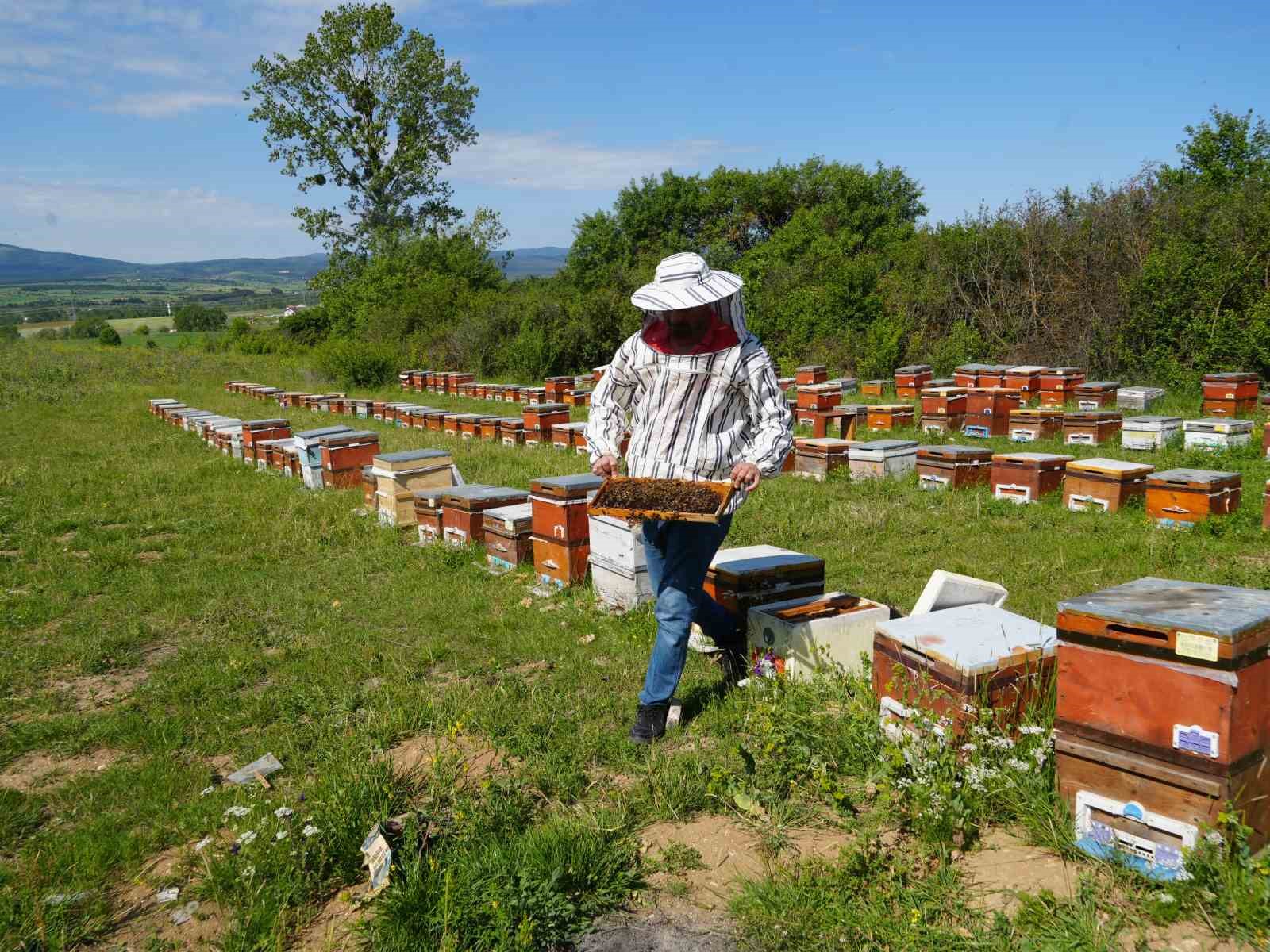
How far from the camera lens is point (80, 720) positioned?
173 inches

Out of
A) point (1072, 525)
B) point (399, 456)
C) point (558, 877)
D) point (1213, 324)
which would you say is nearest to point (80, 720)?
point (558, 877)

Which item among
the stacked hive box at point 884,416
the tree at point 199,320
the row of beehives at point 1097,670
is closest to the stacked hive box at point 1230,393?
the stacked hive box at point 884,416

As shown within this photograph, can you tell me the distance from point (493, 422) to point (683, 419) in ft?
35.9

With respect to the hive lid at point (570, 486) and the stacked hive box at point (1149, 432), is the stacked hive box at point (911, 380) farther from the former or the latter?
the hive lid at point (570, 486)

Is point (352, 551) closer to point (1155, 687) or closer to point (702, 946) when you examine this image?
point (702, 946)

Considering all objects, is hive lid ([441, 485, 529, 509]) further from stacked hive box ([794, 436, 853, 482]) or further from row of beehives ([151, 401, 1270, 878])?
stacked hive box ([794, 436, 853, 482])

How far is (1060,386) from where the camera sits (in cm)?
1406

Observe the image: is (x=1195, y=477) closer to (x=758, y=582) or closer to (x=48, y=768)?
(x=758, y=582)

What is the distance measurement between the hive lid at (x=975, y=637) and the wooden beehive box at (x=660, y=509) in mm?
860

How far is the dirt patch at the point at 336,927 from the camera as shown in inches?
104

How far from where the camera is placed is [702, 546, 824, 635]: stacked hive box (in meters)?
4.40

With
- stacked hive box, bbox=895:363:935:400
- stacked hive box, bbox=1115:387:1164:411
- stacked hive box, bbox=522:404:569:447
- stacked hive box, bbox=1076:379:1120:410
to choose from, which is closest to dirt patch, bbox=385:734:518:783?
stacked hive box, bbox=522:404:569:447

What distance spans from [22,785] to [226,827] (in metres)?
1.23

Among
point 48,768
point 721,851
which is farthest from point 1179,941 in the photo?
point 48,768
